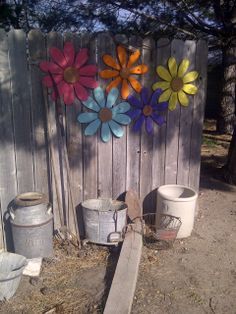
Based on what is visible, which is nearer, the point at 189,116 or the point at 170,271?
the point at 170,271

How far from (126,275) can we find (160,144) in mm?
1553

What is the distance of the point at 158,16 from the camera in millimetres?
7625

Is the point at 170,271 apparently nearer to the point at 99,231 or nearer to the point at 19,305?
the point at 99,231

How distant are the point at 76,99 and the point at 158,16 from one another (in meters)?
4.73

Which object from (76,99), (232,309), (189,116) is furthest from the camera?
(189,116)

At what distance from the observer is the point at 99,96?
3.74 meters

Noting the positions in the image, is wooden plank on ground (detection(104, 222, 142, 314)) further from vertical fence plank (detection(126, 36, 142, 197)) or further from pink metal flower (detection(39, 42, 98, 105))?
pink metal flower (detection(39, 42, 98, 105))

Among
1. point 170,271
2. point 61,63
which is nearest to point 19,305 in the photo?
point 170,271

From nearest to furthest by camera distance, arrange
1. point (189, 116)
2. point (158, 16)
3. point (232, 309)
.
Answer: point (232, 309), point (189, 116), point (158, 16)

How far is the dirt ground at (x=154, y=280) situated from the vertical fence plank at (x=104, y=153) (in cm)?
66

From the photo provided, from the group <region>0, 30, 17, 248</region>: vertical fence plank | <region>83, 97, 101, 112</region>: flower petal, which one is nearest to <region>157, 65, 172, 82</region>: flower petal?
<region>83, 97, 101, 112</region>: flower petal

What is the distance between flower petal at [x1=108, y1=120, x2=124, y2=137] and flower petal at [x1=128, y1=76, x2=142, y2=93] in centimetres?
42

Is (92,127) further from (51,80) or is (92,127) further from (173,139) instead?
(173,139)

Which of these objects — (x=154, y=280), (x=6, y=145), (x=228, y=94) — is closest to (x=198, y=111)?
(x=154, y=280)
